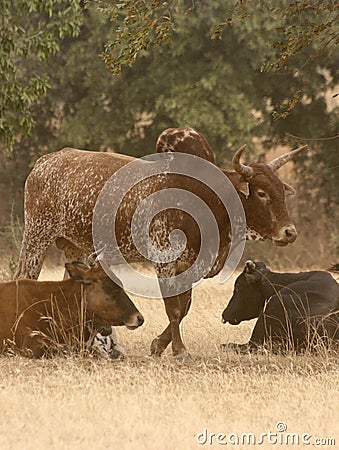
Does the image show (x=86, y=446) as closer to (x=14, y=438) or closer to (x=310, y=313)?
(x=14, y=438)

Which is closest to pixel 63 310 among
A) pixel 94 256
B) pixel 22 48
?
pixel 94 256

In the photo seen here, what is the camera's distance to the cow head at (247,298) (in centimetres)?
930

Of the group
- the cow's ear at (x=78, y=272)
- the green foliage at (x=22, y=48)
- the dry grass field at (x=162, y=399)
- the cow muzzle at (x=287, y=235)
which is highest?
the green foliage at (x=22, y=48)

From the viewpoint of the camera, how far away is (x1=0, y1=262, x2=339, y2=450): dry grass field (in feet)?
18.9

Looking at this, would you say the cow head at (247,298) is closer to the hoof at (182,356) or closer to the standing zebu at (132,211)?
the standing zebu at (132,211)

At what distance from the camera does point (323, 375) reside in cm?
746

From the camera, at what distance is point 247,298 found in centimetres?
934

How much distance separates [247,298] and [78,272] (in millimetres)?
1936

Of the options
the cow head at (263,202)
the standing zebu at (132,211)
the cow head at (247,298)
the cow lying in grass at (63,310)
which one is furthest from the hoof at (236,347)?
the cow lying in grass at (63,310)

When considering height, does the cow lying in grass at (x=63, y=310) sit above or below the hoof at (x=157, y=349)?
above

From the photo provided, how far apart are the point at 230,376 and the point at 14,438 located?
2186 millimetres

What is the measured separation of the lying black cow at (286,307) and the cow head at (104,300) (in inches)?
49.6

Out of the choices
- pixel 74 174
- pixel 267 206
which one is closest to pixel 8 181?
pixel 74 174

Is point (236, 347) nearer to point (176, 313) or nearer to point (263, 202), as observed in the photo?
point (176, 313)
